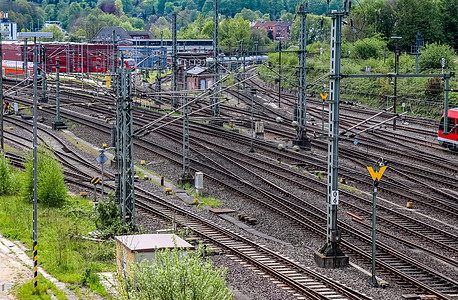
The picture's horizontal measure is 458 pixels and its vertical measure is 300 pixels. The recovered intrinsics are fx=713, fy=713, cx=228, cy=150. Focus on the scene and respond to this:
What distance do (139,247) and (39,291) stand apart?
2637 mm

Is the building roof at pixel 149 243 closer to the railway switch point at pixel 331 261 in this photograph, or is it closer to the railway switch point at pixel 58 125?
the railway switch point at pixel 331 261

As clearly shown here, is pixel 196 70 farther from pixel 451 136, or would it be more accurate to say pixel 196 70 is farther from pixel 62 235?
pixel 62 235

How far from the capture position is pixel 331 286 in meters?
17.3

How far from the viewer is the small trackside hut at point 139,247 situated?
15.2m

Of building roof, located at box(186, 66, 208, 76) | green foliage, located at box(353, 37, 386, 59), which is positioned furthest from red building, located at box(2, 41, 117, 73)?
green foliage, located at box(353, 37, 386, 59)

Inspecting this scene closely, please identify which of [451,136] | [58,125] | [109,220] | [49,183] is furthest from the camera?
[58,125]

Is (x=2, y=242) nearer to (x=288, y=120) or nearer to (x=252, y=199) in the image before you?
(x=252, y=199)

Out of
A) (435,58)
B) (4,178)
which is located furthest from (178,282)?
(435,58)

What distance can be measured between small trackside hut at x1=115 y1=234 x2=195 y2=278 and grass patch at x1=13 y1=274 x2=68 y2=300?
4.87ft

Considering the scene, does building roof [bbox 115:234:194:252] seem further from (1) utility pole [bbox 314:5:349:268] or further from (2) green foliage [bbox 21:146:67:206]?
(2) green foliage [bbox 21:146:67:206]

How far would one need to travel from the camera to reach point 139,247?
15453 mm

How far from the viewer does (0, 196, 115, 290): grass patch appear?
61.1ft

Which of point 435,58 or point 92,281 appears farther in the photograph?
point 435,58

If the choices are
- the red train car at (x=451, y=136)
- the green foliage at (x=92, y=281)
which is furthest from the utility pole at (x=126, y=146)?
the red train car at (x=451, y=136)
